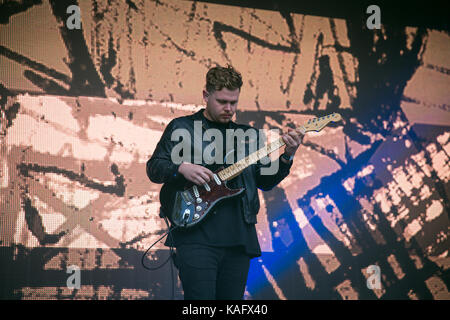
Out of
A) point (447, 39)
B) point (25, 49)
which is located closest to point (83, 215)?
point (25, 49)

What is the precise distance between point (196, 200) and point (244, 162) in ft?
1.12

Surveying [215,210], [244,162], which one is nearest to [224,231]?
[215,210]

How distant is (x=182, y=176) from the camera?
246 centimetres

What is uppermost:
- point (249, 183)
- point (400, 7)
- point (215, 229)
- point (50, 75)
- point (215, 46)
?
point (400, 7)

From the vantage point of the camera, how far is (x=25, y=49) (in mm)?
3943

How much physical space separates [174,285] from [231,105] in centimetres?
192

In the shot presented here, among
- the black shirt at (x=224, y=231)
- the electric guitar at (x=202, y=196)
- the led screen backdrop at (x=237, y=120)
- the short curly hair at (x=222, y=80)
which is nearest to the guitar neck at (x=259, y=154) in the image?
the electric guitar at (x=202, y=196)

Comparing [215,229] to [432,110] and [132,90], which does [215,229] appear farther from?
[432,110]

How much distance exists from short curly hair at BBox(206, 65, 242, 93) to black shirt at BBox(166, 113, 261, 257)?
0.56 metres

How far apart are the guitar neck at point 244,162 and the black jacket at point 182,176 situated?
0.04 m

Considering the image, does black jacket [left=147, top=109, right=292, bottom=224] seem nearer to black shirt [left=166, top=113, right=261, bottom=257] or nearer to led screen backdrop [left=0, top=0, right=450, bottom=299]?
black shirt [left=166, top=113, right=261, bottom=257]

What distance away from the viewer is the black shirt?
7.77 feet

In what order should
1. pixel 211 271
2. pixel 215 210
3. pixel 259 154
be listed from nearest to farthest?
pixel 211 271 → pixel 215 210 → pixel 259 154

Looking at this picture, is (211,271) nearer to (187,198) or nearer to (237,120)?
(187,198)
